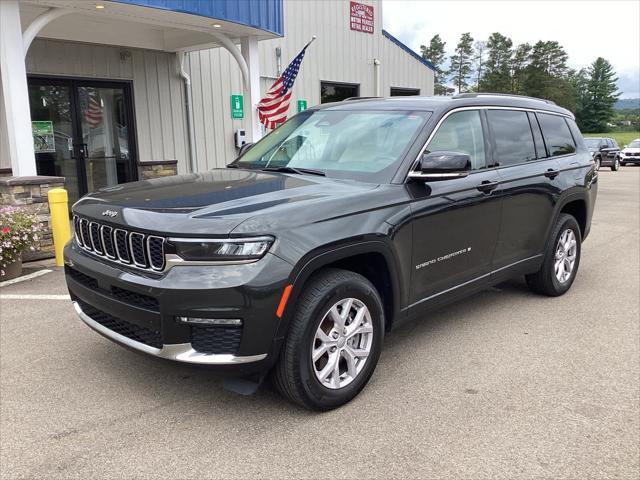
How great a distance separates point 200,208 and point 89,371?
1.62 metres

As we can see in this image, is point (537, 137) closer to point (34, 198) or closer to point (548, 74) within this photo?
point (34, 198)

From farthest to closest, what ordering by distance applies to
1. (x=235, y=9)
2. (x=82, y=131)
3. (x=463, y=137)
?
(x=82, y=131) → (x=235, y=9) → (x=463, y=137)

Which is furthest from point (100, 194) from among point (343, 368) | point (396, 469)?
point (396, 469)

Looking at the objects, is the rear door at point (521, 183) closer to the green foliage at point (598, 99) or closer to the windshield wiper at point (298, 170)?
the windshield wiper at point (298, 170)

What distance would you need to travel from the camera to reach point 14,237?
6.04 metres

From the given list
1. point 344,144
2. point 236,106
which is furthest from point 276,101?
point 344,144

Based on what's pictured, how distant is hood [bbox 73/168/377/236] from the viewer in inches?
112

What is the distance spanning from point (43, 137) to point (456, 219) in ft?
27.3

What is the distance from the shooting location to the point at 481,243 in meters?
4.22

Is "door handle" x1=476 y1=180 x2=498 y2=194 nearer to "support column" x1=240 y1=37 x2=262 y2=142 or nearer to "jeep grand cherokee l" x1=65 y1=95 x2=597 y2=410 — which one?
"jeep grand cherokee l" x1=65 y1=95 x2=597 y2=410

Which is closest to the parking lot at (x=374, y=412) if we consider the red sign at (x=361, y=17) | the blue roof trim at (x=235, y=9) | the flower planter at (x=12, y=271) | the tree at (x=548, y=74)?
the flower planter at (x=12, y=271)

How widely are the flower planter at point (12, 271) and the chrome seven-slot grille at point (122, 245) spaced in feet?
10.9

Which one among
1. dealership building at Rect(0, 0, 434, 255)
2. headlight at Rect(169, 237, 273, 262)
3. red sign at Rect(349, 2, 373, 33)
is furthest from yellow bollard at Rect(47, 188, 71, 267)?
red sign at Rect(349, 2, 373, 33)

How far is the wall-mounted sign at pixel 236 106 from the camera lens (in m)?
12.3
